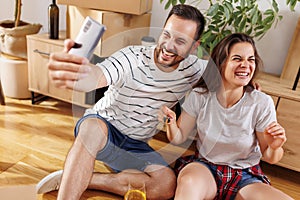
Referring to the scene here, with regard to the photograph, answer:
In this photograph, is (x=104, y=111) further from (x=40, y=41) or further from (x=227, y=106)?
(x=40, y=41)

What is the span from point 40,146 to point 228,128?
87cm

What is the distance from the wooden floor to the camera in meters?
1.21

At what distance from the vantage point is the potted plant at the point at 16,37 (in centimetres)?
172

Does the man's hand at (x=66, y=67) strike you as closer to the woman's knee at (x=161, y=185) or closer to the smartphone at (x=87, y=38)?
the smartphone at (x=87, y=38)

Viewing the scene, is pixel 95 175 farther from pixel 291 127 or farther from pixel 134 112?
pixel 291 127

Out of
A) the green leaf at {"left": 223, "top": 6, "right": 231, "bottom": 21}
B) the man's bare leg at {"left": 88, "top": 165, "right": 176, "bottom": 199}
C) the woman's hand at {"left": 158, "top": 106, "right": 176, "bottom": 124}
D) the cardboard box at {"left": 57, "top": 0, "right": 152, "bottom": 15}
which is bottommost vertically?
the man's bare leg at {"left": 88, "top": 165, "right": 176, "bottom": 199}

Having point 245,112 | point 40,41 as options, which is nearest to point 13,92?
point 40,41

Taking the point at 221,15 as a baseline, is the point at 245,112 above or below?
below

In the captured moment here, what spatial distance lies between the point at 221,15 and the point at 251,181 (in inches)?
28.3

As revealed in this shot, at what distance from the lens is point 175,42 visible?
0.93 metres

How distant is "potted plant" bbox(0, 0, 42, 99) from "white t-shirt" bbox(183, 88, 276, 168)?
112 centimetres

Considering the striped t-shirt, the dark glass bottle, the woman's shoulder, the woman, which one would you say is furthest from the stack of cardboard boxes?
the woman's shoulder

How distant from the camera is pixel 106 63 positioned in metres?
0.95

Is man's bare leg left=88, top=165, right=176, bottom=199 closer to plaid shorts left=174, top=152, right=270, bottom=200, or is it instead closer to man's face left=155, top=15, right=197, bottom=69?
plaid shorts left=174, top=152, right=270, bottom=200
